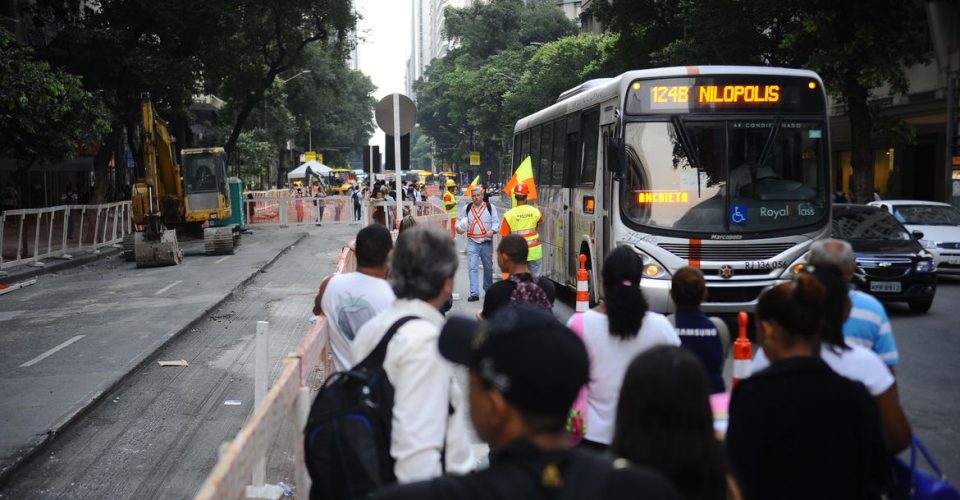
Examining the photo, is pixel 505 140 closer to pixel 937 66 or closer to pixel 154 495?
pixel 937 66

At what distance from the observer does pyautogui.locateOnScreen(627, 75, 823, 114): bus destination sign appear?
11.8 m

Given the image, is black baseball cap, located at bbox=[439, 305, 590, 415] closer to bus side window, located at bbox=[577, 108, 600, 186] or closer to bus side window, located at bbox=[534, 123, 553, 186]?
bus side window, located at bbox=[577, 108, 600, 186]

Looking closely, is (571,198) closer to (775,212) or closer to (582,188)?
(582,188)

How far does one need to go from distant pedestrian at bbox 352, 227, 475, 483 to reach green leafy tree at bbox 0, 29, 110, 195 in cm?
1834

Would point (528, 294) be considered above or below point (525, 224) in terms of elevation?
below

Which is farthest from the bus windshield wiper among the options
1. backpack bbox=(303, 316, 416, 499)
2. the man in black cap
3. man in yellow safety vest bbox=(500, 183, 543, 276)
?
the man in black cap

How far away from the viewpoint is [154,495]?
265 inches

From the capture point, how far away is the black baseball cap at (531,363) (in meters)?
2.13

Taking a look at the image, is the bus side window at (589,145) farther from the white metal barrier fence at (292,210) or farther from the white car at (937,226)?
the white metal barrier fence at (292,210)

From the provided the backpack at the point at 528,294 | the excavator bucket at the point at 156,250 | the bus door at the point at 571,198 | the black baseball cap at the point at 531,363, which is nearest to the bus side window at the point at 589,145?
the bus door at the point at 571,198

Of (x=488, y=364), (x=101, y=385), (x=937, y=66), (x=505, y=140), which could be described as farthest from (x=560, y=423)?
(x=505, y=140)

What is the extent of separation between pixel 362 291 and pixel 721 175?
305 inches

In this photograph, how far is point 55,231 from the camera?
79.9 ft

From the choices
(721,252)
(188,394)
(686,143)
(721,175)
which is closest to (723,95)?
(686,143)
